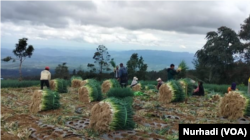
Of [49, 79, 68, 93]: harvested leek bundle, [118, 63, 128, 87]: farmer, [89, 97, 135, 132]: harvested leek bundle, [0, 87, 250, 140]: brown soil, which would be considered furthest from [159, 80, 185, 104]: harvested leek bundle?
[49, 79, 68, 93]: harvested leek bundle

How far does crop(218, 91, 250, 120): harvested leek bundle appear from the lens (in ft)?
23.5

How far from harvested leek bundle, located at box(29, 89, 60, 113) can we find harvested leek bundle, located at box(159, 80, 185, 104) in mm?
3837

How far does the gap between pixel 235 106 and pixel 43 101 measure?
559 centimetres

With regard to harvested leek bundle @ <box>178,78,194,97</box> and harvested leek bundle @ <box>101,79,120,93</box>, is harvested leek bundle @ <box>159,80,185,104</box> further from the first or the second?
harvested leek bundle @ <box>101,79,120,93</box>

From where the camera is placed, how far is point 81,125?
21.0 feet

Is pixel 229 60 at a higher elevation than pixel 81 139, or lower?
higher

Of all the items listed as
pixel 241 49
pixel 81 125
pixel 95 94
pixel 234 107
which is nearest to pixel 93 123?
pixel 81 125

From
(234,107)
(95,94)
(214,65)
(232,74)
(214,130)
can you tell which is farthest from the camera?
(214,65)

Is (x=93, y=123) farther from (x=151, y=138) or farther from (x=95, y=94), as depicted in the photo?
(x=95, y=94)

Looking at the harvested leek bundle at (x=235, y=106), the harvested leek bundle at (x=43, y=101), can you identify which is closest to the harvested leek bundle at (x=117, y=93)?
the harvested leek bundle at (x=43, y=101)

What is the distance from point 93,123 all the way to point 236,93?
407cm

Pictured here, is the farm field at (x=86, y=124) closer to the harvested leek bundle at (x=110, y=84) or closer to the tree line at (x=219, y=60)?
the harvested leek bundle at (x=110, y=84)

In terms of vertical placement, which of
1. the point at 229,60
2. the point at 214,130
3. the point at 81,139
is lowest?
the point at 81,139

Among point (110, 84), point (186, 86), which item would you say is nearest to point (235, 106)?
point (186, 86)
